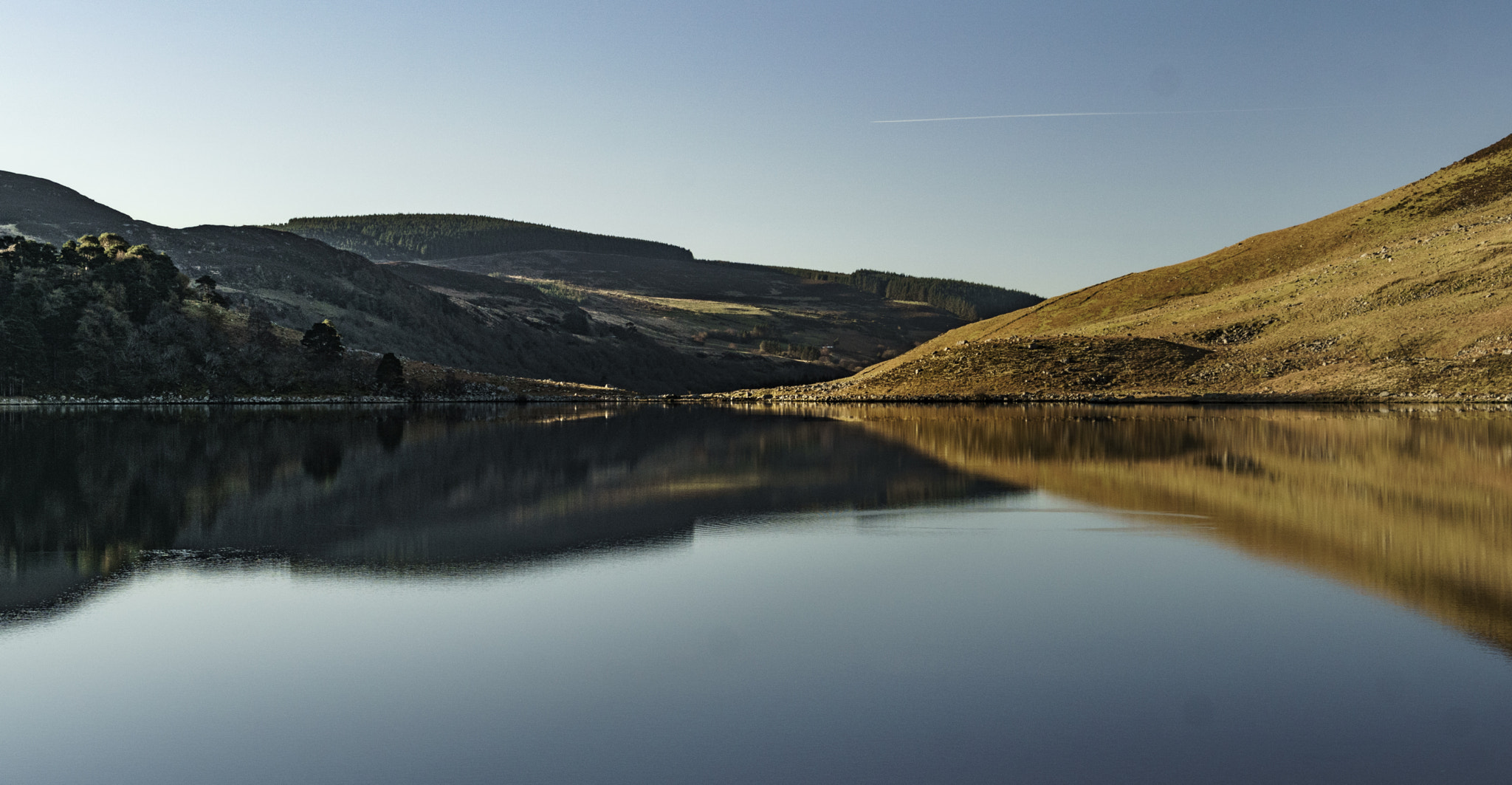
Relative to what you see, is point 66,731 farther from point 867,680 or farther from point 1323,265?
point 1323,265

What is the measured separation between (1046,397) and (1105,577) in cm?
7826

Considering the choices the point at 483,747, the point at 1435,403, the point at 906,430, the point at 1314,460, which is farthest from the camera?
the point at 1435,403

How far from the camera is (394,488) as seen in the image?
103 ft

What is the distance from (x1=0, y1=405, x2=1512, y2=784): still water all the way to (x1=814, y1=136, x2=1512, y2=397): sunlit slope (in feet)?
206

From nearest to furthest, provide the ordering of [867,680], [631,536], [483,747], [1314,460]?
[483,747] → [867,680] → [631,536] → [1314,460]

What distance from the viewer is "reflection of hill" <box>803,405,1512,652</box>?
1825 cm

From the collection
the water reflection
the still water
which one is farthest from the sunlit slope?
the still water

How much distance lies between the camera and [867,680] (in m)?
12.3

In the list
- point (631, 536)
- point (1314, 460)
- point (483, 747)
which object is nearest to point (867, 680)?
point (483, 747)

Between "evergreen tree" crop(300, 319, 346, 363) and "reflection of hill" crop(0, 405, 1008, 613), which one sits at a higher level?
"evergreen tree" crop(300, 319, 346, 363)

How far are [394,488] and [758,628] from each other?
63.6 ft

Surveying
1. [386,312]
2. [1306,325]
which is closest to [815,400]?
[1306,325]

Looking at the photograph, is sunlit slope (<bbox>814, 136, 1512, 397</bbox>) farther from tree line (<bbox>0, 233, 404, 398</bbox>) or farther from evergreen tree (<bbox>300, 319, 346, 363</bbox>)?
tree line (<bbox>0, 233, 404, 398</bbox>)

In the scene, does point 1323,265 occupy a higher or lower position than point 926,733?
higher
